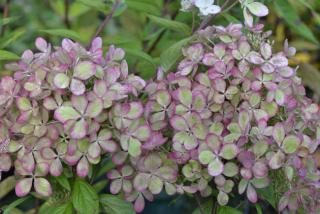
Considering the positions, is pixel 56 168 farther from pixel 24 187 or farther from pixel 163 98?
pixel 163 98

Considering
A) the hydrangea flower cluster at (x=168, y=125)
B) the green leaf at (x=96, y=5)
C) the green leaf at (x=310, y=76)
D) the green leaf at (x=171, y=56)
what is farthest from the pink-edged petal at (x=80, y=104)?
the green leaf at (x=310, y=76)

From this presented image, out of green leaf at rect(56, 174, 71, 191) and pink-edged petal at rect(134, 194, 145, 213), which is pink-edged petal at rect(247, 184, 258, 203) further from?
green leaf at rect(56, 174, 71, 191)

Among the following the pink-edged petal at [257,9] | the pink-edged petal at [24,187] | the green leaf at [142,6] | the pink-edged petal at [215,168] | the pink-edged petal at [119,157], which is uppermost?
the pink-edged petal at [257,9]

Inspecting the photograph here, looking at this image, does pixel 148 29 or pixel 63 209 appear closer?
pixel 63 209

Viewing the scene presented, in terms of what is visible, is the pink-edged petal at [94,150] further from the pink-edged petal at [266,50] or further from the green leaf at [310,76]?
the green leaf at [310,76]

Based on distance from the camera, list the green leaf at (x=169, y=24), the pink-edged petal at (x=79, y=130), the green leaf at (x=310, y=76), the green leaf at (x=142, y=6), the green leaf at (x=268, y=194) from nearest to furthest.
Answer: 1. the pink-edged petal at (x=79, y=130)
2. the green leaf at (x=268, y=194)
3. the green leaf at (x=169, y=24)
4. the green leaf at (x=142, y=6)
5. the green leaf at (x=310, y=76)

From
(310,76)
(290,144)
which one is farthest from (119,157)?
(310,76)
